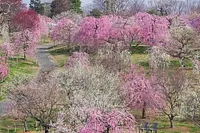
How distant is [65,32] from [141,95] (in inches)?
1219

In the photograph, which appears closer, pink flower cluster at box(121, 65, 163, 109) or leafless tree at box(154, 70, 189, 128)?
leafless tree at box(154, 70, 189, 128)

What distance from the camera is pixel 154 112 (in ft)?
98.6

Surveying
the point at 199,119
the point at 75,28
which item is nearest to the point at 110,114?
the point at 199,119

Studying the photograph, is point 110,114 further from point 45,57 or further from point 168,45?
point 45,57

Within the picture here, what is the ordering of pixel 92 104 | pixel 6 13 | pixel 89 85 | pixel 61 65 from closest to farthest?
pixel 92 104 < pixel 89 85 < pixel 61 65 < pixel 6 13

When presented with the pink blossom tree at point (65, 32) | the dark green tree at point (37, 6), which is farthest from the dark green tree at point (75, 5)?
the pink blossom tree at point (65, 32)

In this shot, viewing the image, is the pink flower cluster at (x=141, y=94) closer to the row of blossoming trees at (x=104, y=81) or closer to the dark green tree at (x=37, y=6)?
the row of blossoming trees at (x=104, y=81)

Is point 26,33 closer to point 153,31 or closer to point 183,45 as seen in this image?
point 153,31

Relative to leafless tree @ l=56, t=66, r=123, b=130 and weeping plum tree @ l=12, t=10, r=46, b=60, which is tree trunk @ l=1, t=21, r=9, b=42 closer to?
weeping plum tree @ l=12, t=10, r=46, b=60

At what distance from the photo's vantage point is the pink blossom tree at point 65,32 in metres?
56.1

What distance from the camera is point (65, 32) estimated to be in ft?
188

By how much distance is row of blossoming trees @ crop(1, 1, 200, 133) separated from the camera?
18.5 meters

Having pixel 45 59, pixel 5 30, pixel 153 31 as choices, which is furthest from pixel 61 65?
pixel 5 30

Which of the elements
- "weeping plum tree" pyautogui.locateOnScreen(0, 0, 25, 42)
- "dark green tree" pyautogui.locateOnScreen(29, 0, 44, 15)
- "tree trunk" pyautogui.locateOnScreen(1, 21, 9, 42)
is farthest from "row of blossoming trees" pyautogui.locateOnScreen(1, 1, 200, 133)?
"dark green tree" pyautogui.locateOnScreen(29, 0, 44, 15)
